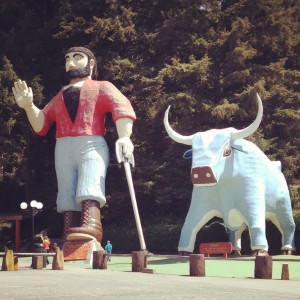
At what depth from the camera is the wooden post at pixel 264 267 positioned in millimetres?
10286

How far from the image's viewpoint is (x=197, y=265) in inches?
434

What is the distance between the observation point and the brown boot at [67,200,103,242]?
14414 millimetres

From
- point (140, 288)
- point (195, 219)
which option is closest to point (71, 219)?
point (195, 219)

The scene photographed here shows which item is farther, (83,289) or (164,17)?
(164,17)

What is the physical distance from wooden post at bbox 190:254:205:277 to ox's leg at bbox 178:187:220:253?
3274mm

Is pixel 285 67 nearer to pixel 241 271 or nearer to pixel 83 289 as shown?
pixel 241 271

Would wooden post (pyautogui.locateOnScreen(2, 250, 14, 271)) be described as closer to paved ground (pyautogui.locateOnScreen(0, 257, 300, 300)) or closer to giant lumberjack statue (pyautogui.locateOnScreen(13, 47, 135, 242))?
giant lumberjack statue (pyautogui.locateOnScreen(13, 47, 135, 242))

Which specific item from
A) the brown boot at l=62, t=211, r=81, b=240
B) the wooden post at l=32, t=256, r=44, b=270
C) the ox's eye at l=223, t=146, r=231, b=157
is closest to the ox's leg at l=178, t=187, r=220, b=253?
the ox's eye at l=223, t=146, r=231, b=157

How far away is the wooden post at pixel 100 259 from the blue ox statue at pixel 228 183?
205 cm

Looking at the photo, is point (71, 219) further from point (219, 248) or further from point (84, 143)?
point (219, 248)

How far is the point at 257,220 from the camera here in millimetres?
14086

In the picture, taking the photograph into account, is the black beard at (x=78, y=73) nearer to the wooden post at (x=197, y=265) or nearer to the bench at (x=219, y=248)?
the bench at (x=219, y=248)

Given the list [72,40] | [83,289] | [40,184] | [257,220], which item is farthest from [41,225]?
[83,289]

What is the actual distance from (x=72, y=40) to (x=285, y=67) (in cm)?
819
